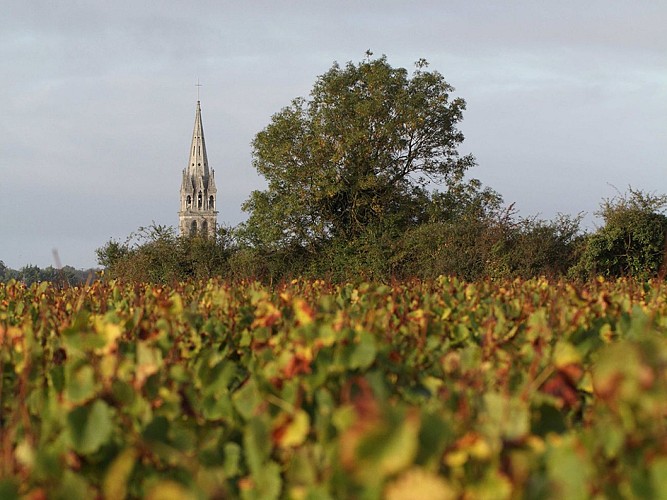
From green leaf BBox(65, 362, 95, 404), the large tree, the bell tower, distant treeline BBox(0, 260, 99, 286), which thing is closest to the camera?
green leaf BBox(65, 362, 95, 404)

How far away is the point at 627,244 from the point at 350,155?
12.2m

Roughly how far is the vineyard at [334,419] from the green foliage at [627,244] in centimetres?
1833

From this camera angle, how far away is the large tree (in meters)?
30.7

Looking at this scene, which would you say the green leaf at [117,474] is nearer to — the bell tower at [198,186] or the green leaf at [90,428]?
the green leaf at [90,428]

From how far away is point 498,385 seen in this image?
283 cm

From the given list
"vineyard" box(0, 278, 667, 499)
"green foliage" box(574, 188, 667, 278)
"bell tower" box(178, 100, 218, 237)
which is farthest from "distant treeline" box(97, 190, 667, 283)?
"bell tower" box(178, 100, 218, 237)

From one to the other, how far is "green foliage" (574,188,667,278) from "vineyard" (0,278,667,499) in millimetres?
18333

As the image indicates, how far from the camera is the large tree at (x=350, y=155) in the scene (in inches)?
1208

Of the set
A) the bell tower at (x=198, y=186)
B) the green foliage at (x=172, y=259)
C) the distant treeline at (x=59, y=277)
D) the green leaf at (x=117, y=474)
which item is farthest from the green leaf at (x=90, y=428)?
the bell tower at (x=198, y=186)

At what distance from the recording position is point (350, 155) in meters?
31.2

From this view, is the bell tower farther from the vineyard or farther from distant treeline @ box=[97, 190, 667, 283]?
the vineyard

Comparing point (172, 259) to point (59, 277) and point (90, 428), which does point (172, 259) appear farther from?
point (90, 428)

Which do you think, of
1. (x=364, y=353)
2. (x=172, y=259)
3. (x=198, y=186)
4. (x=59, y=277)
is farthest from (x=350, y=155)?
(x=198, y=186)

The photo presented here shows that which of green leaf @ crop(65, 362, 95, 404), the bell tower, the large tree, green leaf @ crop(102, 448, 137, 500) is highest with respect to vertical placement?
the bell tower
